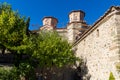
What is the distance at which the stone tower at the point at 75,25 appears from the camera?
25.9 metres

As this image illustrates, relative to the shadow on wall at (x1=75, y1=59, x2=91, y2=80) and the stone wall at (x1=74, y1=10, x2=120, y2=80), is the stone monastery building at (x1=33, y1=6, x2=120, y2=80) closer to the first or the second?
the stone wall at (x1=74, y1=10, x2=120, y2=80)

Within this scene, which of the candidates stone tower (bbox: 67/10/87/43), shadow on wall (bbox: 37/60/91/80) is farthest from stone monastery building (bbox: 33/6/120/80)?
stone tower (bbox: 67/10/87/43)

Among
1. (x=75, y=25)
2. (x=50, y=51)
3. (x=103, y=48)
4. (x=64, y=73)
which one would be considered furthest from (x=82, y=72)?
(x=75, y=25)

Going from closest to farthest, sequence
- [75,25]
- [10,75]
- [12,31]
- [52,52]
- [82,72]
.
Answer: [10,75] < [52,52] < [12,31] < [82,72] < [75,25]

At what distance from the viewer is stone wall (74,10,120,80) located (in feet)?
45.1

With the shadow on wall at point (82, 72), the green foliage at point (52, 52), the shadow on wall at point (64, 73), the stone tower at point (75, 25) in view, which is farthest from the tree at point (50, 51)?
the stone tower at point (75, 25)

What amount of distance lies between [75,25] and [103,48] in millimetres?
11025

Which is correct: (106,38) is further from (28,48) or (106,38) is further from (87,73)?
(28,48)

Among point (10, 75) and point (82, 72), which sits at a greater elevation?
point (82, 72)

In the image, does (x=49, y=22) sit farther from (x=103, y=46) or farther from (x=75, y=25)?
(x=103, y=46)

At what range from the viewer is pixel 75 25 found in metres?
26.0

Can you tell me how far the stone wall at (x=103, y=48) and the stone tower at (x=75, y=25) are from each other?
6.41 m

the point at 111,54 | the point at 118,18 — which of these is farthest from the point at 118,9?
the point at 111,54

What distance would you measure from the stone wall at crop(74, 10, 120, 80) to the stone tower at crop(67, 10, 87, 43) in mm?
6414
